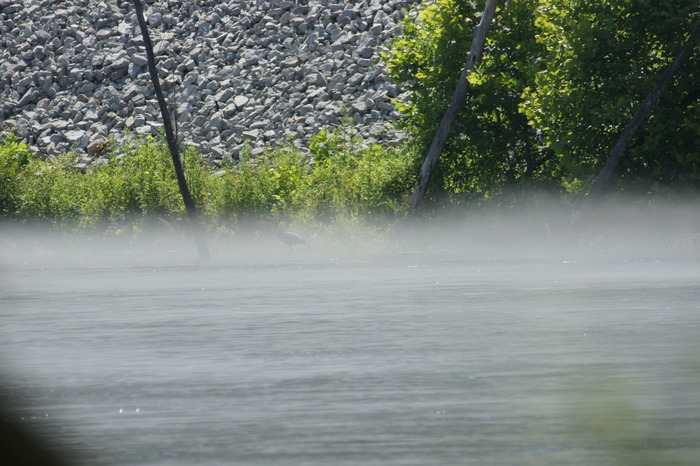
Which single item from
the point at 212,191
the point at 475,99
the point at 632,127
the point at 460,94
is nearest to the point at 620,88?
the point at 632,127

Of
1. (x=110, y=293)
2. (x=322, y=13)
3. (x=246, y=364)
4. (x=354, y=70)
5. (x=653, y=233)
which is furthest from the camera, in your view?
(x=322, y=13)

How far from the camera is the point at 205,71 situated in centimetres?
5266

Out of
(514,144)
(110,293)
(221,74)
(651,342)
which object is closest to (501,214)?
(514,144)

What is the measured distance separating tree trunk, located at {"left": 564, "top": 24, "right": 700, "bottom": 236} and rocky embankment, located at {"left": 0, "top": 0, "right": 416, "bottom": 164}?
18817mm

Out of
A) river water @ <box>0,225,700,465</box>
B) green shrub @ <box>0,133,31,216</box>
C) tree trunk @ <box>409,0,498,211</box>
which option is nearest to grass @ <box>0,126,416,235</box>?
green shrub @ <box>0,133,31,216</box>

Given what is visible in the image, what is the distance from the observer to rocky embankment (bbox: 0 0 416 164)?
155ft

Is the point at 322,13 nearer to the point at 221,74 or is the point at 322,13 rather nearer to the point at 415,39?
the point at 221,74

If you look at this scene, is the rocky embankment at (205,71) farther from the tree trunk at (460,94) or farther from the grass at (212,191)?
the tree trunk at (460,94)

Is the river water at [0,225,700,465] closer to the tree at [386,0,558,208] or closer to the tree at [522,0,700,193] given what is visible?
the tree at [522,0,700,193]

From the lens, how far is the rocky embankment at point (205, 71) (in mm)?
47344

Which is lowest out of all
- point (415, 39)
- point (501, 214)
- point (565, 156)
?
point (501, 214)

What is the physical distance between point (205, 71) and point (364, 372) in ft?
150

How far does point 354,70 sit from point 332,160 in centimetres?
1458

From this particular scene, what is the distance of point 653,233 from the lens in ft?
86.1
